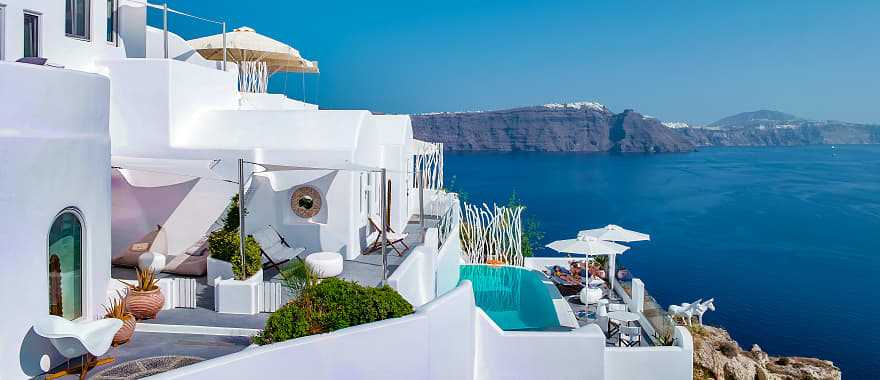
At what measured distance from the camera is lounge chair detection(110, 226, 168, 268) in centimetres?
1214

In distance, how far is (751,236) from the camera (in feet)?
186

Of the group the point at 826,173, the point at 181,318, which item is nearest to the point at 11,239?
the point at 181,318

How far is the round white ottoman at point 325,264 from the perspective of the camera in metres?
11.5

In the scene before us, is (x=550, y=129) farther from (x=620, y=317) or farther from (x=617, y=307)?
(x=620, y=317)

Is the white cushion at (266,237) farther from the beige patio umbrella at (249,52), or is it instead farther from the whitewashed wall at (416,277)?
the beige patio umbrella at (249,52)

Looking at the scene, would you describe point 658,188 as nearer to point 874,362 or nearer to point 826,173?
point 826,173

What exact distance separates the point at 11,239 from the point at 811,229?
6451cm

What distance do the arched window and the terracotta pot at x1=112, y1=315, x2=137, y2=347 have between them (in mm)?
584

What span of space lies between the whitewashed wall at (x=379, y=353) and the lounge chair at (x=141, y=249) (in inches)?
249

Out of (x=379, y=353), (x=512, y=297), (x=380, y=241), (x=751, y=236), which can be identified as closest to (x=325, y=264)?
(x=380, y=241)

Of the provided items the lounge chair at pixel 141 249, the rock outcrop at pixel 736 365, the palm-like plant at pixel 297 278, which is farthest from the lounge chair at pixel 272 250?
the rock outcrop at pixel 736 365

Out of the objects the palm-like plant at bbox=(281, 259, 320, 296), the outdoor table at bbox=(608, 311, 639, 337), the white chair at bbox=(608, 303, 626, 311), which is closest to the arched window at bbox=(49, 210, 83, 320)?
the palm-like plant at bbox=(281, 259, 320, 296)

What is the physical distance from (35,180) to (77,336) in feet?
5.78

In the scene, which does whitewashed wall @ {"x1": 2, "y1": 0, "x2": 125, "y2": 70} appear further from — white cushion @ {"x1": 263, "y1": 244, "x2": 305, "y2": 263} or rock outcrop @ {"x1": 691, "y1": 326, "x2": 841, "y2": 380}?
rock outcrop @ {"x1": 691, "y1": 326, "x2": 841, "y2": 380}
